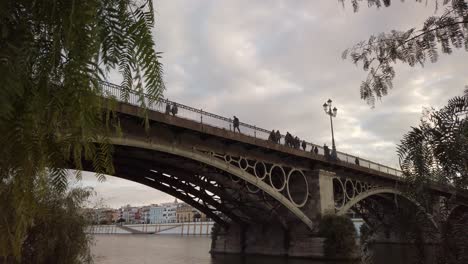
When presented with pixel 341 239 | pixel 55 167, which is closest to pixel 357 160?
pixel 341 239

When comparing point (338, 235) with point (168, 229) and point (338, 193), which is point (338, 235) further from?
point (168, 229)

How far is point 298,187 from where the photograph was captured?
115 ft

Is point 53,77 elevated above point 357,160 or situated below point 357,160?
below

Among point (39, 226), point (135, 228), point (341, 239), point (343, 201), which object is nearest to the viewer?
point (39, 226)

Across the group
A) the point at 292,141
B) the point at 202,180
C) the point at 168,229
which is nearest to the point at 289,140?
the point at 292,141

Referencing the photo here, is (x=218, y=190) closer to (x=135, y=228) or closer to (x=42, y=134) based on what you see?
(x=42, y=134)

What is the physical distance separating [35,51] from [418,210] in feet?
16.9

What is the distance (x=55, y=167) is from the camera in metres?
2.79

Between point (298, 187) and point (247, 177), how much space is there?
8.66 metres

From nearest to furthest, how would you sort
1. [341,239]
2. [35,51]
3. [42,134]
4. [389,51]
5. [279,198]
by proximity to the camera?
1. [35,51]
2. [42,134]
3. [389,51]
4. [279,198]
5. [341,239]

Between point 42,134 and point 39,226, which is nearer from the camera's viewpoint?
point 42,134

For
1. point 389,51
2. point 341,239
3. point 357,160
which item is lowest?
point 341,239

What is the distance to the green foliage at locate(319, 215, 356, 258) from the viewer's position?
105ft

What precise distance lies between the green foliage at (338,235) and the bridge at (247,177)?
702mm
